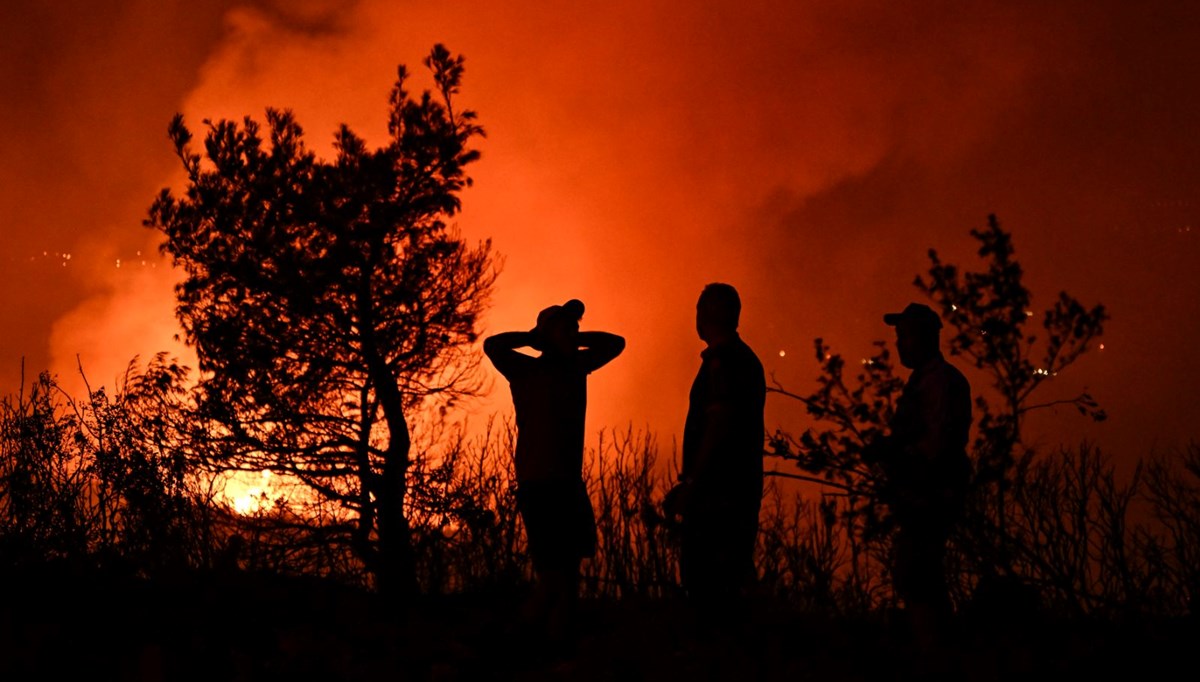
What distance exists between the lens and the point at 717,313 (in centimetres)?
460

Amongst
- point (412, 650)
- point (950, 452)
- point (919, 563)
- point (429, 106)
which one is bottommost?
point (412, 650)

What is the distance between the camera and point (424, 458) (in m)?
12.5

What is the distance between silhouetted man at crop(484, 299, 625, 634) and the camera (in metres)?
4.95

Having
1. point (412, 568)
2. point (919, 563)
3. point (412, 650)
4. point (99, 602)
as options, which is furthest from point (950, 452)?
point (412, 568)

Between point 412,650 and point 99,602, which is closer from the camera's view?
point 412,650

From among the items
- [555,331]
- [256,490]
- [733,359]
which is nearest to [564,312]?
[555,331]

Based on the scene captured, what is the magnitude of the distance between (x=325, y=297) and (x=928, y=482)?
889 cm

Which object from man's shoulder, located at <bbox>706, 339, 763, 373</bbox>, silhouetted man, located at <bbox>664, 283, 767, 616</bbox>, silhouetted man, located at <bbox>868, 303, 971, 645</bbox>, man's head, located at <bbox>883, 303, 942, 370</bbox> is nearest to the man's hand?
silhouetted man, located at <bbox>664, 283, 767, 616</bbox>

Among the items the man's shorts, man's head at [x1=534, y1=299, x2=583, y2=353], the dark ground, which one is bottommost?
the dark ground

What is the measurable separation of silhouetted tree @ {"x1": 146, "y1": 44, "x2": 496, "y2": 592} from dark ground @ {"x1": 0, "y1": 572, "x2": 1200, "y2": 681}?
565 cm

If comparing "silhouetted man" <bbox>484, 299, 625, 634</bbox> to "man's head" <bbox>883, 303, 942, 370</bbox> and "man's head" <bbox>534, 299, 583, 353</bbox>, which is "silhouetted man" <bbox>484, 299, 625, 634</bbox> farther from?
"man's head" <bbox>883, 303, 942, 370</bbox>

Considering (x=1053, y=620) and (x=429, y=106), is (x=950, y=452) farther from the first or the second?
(x=429, y=106)

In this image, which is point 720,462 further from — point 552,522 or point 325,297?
point 325,297

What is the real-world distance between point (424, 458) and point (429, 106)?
419cm
